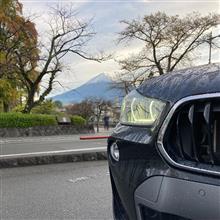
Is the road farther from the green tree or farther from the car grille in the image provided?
the green tree

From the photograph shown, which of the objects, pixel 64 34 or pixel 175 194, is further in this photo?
pixel 64 34

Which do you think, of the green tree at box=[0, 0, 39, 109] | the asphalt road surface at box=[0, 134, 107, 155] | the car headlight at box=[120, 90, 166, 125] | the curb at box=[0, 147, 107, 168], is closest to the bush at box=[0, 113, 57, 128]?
the green tree at box=[0, 0, 39, 109]

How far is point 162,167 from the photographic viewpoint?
71.9 inches

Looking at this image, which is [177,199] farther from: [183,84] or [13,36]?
[13,36]

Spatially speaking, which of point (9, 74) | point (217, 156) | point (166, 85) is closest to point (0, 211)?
point (166, 85)

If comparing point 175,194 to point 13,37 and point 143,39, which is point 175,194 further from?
point 143,39

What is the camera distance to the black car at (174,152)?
1673mm

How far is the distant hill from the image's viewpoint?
122ft

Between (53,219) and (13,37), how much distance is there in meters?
23.8

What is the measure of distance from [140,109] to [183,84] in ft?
1.11

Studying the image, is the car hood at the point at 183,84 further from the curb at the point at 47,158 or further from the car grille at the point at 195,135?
the curb at the point at 47,158

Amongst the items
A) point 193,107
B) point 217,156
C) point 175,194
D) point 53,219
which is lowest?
point 53,219

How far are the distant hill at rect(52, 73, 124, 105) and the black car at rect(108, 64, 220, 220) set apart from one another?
2943 cm

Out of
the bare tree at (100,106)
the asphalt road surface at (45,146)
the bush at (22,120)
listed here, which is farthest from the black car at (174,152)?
the bare tree at (100,106)
